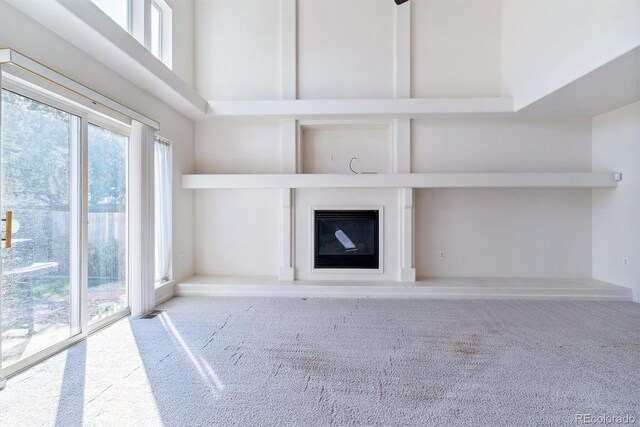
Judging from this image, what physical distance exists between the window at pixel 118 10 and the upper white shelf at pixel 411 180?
194cm

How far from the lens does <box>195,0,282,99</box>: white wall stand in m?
4.77

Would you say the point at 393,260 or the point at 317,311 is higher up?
the point at 393,260

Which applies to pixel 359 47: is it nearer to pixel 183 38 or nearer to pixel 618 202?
pixel 183 38

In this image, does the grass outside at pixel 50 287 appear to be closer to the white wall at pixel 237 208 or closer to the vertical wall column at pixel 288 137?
the white wall at pixel 237 208

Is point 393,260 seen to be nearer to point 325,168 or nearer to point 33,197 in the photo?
point 325,168

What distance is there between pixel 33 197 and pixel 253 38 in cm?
376

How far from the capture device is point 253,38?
4781mm

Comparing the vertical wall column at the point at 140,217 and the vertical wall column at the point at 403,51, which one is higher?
the vertical wall column at the point at 403,51

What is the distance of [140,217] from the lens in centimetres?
339

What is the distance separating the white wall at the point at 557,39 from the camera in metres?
2.81

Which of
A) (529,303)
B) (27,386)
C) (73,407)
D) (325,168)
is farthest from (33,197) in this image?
(529,303)

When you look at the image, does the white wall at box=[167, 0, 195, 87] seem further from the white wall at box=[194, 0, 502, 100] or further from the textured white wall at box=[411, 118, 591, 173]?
the textured white wall at box=[411, 118, 591, 173]

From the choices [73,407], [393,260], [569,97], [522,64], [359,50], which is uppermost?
[359,50]

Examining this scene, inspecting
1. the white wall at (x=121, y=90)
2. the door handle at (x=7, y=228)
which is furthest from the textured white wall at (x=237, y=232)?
the door handle at (x=7, y=228)
